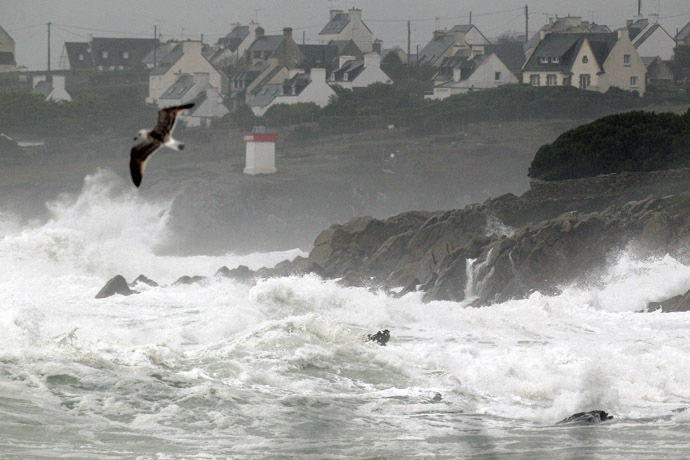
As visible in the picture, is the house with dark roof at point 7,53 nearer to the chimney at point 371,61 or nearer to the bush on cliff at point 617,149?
the chimney at point 371,61

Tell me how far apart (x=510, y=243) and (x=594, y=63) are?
132 feet

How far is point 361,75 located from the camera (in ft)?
264

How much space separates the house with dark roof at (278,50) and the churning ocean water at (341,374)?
55867 mm

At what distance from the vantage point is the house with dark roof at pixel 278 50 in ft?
288

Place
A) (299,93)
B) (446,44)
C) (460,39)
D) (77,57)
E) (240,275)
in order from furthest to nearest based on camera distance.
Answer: (77,57), (446,44), (460,39), (299,93), (240,275)

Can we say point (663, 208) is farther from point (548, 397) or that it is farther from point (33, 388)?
point (33, 388)

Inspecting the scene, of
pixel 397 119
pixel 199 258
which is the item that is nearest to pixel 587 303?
pixel 199 258

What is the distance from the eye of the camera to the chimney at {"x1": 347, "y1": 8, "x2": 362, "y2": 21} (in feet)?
309

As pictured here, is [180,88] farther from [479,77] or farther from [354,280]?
[354,280]

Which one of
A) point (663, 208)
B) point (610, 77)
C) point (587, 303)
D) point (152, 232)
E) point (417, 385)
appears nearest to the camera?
point (417, 385)

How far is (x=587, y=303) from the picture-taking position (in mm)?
31219

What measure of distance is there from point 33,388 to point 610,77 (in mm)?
57716

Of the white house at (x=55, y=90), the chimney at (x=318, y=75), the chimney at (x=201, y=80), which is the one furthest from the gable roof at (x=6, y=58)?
the chimney at (x=318, y=75)

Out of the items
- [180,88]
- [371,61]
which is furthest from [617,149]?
[180,88]
